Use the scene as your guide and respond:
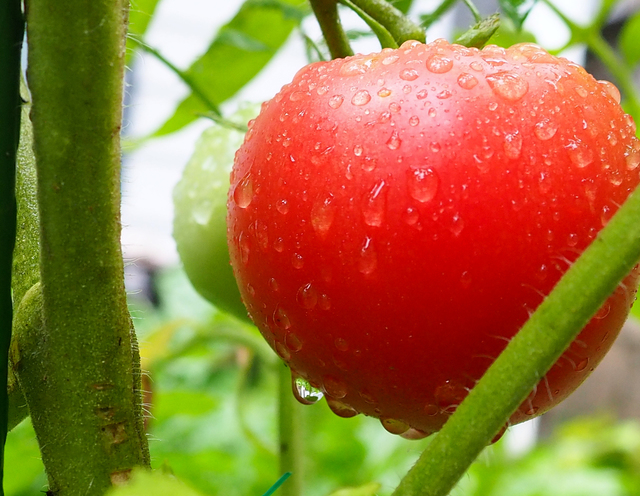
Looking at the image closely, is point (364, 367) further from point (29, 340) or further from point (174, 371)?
point (174, 371)

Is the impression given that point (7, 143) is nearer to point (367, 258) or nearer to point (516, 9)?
point (367, 258)

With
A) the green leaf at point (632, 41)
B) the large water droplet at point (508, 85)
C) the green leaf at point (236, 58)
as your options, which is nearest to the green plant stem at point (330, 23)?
the large water droplet at point (508, 85)

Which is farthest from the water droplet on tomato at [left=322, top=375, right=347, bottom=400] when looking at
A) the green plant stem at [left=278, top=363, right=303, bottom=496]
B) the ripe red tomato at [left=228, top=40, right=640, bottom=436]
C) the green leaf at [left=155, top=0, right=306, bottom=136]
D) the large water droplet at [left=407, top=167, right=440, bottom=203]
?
the green leaf at [left=155, top=0, right=306, bottom=136]

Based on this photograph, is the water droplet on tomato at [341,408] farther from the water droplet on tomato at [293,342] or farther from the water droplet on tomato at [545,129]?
the water droplet on tomato at [545,129]

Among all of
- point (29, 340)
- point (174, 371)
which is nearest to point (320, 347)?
point (29, 340)

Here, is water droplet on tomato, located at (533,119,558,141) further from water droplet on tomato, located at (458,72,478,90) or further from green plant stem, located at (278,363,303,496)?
green plant stem, located at (278,363,303,496)

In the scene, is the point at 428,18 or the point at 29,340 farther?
the point at 428,18
